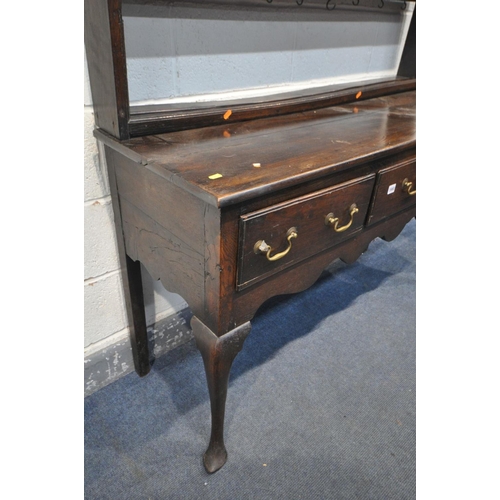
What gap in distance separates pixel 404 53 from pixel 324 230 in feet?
4.09

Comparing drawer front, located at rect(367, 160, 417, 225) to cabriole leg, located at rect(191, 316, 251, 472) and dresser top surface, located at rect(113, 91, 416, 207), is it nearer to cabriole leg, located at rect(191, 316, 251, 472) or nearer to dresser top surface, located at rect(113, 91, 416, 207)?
dresser top surface, located at rect(113, 91, 416, 207)

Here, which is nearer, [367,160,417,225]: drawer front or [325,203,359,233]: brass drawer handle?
[325,203,359,233]: brass drawer handle

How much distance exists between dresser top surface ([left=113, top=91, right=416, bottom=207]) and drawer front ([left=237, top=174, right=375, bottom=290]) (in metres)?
0.06

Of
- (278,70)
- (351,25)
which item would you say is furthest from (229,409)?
(351,25)

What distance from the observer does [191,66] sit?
43.5 inches

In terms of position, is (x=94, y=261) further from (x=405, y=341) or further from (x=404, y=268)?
(x=404, y=268)

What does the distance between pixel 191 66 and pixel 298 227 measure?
0.59 meters

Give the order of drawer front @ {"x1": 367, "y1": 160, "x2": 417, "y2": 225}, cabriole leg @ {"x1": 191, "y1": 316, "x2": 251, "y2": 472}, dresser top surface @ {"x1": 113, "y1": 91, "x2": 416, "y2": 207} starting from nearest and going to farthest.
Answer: dresser top surface @ {"x1": 113, "y1": 91, "x2": 416, "y2": 207}, cabriole leg @ {"x1": 191, "y1": 316, "x2": 251, "y2": 472}, drawer front @ {"x1": 367, "y1": 160, "x2": 417, "y2": 225}

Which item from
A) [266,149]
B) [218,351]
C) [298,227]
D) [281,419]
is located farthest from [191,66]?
[281,419]

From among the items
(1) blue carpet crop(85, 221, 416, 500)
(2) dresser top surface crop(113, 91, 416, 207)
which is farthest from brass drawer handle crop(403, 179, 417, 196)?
(1) blue carpet crop(85, 221, 416, 500)

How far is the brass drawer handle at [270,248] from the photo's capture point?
2.56 ft

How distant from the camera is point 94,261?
1.15 metres

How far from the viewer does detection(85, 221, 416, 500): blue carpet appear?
43.1 inches

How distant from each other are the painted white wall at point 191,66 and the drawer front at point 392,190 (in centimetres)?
54
